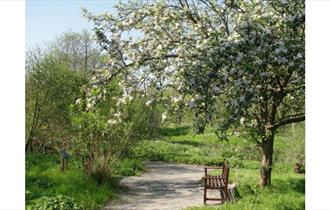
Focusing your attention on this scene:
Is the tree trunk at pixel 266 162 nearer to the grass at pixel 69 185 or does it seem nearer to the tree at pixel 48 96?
the grass at pixel 69 185

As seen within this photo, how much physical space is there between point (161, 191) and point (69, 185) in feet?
8.10

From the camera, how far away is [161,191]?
10.9m

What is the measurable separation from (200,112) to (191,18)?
8.08 feet

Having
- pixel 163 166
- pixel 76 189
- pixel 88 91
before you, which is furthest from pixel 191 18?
pixel 163 166

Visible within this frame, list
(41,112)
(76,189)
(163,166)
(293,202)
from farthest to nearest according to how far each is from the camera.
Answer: (163,166)
(41,112)
(76,189)
(293,202)

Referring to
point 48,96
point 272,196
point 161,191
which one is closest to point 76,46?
point 48,96

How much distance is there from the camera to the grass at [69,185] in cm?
849

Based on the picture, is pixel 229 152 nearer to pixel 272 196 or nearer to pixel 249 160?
pixel 249 160

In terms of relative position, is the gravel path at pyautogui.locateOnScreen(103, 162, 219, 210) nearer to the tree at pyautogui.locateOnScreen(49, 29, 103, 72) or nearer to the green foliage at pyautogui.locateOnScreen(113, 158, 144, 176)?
the green foliage at pyautogui.locateOnScreen(113, 158, 144, 176)

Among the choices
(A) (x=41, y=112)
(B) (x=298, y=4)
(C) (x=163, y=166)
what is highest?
(B) (x=298, y=4)

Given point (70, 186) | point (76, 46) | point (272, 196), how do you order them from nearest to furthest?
point (272, 196), point (70, 186), point (76, 46)

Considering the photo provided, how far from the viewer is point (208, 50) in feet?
16.8
